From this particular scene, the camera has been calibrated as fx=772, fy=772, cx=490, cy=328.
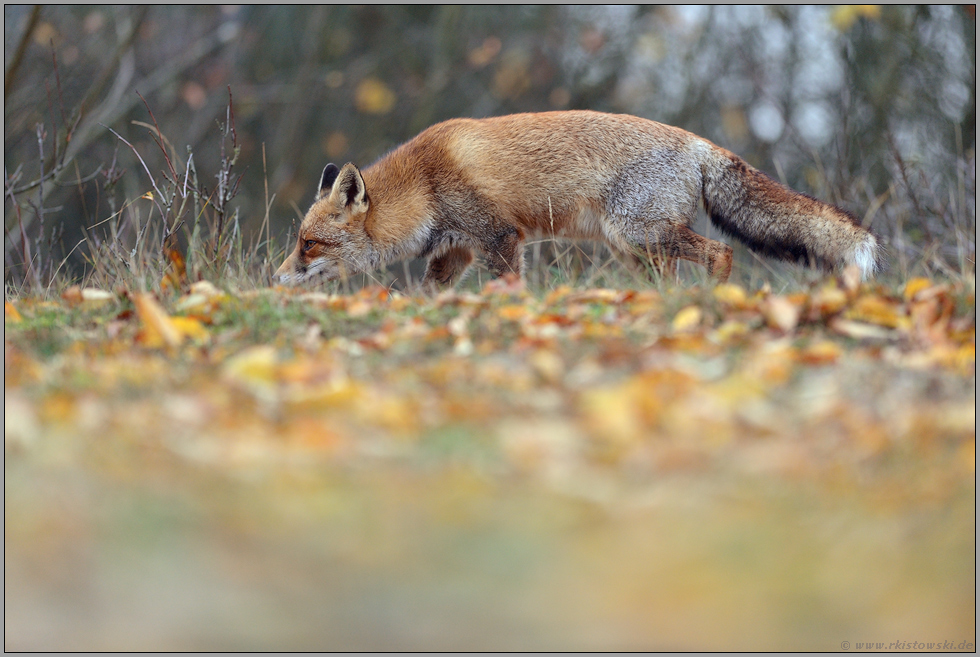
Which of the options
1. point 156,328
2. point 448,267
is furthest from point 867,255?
point 156,328

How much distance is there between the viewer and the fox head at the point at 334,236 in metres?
6.29

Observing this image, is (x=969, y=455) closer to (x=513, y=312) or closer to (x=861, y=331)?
(x=861, y=331)

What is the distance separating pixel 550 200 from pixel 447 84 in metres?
11.1

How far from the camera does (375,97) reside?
1634cm

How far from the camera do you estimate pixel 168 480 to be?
2178mm

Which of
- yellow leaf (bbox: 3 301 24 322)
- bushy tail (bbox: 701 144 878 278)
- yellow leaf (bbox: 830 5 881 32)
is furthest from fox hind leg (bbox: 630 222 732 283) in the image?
yellow leaf (bbox: 830 5 881 32)

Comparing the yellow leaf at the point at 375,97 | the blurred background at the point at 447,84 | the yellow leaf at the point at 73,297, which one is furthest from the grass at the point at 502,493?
the yellow leaf at the point at 375,97

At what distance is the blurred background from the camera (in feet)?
37.3

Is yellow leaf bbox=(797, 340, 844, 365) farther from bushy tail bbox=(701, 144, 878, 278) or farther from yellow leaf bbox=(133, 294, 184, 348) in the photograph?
yellow leaf bbox=(133, 294, 184, 348)

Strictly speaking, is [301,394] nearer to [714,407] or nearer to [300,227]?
[714,407]

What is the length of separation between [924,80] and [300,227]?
10.8 metres

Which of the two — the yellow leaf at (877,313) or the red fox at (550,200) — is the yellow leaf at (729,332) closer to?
the yellow leaf at (877,313)

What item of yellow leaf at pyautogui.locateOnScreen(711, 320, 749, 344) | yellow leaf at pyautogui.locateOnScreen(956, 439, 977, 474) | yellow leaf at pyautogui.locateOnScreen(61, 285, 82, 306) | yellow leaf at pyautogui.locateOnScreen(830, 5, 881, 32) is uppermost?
yellow leaf at pyautogui.locateOnScreen(830, 5, 881, 32)

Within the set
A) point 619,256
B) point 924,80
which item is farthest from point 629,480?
point 924,80
